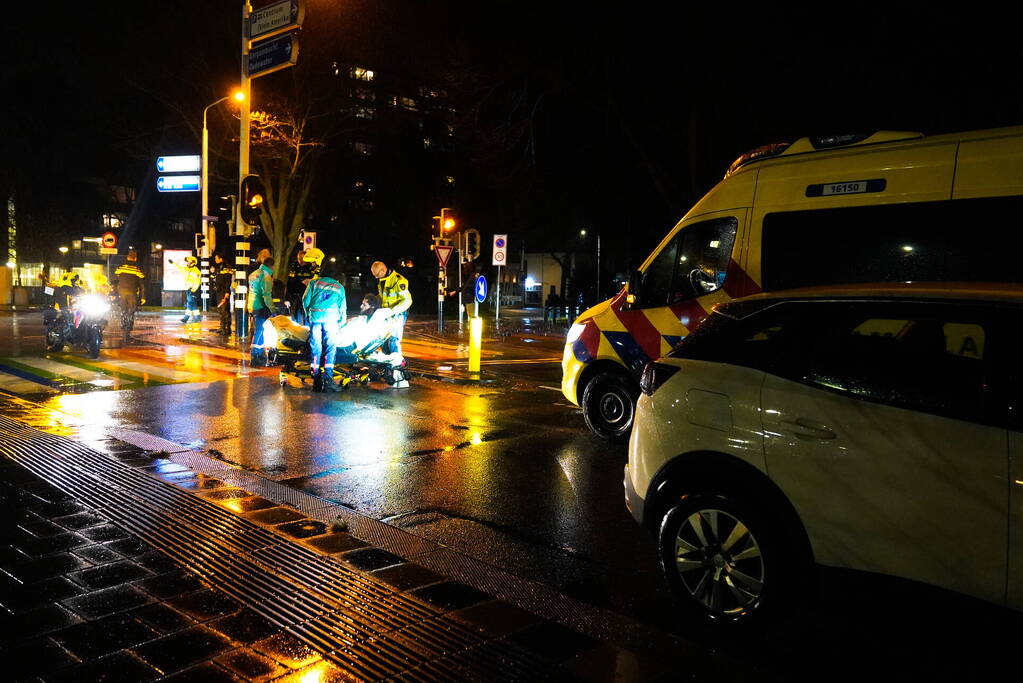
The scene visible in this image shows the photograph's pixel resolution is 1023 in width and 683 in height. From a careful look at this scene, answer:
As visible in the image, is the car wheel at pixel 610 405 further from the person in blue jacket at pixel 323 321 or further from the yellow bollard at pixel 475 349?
the yellow bollard at pixel 475 349

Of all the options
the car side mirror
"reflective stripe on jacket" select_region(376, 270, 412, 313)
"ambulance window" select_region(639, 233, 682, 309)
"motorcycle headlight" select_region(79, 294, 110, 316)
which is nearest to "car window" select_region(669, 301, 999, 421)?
"ambulance window" select_region(639, 233, 682, 309)

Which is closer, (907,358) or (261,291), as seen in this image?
(907,358)

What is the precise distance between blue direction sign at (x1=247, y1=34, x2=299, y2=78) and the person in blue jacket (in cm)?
547

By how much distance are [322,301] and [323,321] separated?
27 cm

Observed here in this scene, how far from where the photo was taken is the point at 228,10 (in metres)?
27.4

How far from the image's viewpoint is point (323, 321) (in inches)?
432

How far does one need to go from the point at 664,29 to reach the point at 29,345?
1504cm

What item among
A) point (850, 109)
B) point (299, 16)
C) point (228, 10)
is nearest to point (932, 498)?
Result: point (299, 16)

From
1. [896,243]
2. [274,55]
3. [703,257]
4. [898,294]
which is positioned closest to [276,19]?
[274,55]

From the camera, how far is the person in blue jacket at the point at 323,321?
431 inches

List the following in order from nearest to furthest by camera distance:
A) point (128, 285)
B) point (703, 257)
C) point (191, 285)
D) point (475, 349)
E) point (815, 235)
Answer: point (815, 235)
point (703, 257)
point (475, 349)
point (128, 285)
point (191, 285)

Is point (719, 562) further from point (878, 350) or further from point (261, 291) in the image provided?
point (261, 291)

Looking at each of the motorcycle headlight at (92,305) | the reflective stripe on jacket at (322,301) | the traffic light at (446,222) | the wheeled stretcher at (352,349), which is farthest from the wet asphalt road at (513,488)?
the traffic light at (446,222)

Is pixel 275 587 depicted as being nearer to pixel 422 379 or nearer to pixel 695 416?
pixel 695 416
